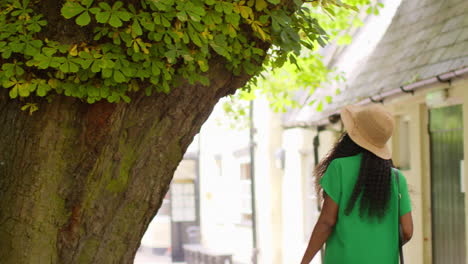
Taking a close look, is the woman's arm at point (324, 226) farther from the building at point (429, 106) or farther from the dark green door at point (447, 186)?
the dark green door at point (447, 186)

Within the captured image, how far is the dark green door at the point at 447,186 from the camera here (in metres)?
9.07

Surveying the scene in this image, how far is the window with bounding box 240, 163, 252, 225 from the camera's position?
2183 centimetres

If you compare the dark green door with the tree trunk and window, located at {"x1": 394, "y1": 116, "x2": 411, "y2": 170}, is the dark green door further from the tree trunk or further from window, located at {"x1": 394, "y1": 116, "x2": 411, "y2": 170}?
the tree trunk

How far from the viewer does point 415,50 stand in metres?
10.0

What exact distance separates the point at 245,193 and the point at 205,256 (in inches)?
93.8

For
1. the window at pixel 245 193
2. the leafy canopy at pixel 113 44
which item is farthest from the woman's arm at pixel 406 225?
the window at pixel 245 193

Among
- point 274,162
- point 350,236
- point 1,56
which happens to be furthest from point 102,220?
point 274,162

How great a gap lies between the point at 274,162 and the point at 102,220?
14991mm

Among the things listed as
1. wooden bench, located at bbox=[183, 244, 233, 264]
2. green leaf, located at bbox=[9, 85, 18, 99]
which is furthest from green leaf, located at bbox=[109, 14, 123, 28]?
wooden bench, located at bbox=[183, 244, 233, 264]

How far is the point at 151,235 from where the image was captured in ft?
107

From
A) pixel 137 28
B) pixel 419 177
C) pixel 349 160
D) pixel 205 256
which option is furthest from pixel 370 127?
pixel 205 256

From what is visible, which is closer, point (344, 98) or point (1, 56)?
point (1, 56)

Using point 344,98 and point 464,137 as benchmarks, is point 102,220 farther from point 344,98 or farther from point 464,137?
point 344,98

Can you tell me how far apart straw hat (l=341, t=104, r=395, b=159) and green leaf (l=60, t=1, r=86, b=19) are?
1471 millimetres
